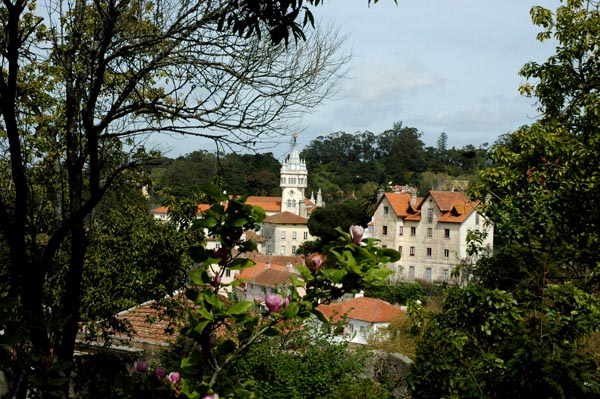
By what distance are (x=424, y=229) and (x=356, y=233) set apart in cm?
3926

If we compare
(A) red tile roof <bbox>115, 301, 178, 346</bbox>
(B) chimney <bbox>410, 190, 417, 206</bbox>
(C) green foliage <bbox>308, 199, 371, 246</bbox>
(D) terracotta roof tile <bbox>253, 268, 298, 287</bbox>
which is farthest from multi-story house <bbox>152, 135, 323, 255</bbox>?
(A) red tile roof <bbox>115, 301, 178, 346</bbox>

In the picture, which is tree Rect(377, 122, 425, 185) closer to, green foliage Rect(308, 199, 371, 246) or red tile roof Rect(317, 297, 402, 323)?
green foliage Rect(308, 199, 371, 246)

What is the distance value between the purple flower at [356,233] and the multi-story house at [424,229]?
36668 mm

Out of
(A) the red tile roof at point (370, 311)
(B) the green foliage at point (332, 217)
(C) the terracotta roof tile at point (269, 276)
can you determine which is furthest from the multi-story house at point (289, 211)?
(A) the red tile roof at point (370, 311)

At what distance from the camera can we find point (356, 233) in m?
2.00

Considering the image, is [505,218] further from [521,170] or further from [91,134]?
[91,134]

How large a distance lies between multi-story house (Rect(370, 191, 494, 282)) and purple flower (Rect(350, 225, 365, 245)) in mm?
36668

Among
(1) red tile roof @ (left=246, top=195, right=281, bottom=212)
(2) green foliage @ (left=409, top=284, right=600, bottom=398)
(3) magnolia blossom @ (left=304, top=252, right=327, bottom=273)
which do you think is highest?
(3) magnolia blossom @ (left=304, top=252, right=327, bottom=273)

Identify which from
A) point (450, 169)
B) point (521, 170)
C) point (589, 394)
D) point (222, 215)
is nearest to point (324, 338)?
point (521, 170)

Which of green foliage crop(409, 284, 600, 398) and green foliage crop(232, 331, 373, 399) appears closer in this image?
green foliage crop(409, 284, 600, 398)

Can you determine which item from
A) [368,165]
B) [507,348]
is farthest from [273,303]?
[368,165]

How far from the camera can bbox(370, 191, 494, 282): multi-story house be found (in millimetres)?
39031

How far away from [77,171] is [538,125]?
5024mm

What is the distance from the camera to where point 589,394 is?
14.0 feet
